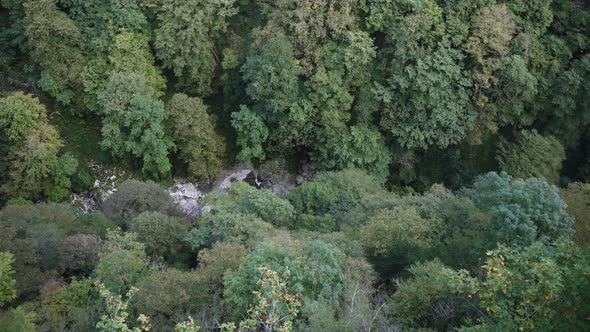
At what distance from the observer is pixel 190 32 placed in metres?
30.8

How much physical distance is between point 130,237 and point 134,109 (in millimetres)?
9281

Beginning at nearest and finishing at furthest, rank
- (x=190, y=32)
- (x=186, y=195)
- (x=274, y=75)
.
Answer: (x=274, y=75) → (x=190, y=32) → (x=186, y=195)

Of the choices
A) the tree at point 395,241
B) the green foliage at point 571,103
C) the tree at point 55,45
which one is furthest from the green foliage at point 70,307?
the green foliage at point 571,103

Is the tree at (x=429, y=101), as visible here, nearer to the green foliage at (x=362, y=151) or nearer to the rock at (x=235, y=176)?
the green foliage at (x=362, y=151)

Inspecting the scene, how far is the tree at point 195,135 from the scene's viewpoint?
3041 cm

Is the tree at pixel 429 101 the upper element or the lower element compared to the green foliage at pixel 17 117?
upper

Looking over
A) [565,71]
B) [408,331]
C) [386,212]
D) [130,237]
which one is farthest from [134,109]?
[565,71]

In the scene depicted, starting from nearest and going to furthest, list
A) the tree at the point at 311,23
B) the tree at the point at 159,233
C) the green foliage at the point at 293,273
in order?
the green foliage at the point at 293,273
the tree at the point at 159,233
the tree at the point at 311,23

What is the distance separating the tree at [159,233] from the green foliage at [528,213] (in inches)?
540

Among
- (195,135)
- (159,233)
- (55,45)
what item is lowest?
A: (159,233)

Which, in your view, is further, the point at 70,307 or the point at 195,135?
the point at 195,135

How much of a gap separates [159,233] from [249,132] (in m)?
9.20

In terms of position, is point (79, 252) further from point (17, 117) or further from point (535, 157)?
point (535, 157)

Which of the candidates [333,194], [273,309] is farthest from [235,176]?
[273,309]
